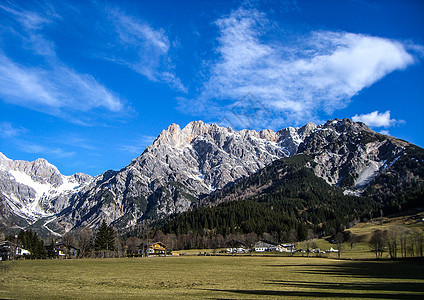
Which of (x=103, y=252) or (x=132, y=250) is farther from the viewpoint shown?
(x=132, y=250)

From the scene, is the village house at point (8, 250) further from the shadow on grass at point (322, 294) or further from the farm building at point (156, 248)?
the shadow on grass at point (322, 294)

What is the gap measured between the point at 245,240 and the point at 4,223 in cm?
15808

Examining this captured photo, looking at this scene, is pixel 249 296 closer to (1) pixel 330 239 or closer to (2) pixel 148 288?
(2) pixel 148 288

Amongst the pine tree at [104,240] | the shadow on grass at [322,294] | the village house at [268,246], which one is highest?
the shadow on grass at [322,294]

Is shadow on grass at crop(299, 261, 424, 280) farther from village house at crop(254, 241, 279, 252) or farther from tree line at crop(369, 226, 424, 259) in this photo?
village house at crop(254, 241, 279, 252)

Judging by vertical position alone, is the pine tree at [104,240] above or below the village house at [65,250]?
above

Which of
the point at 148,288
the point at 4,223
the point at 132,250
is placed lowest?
the point at 132,250

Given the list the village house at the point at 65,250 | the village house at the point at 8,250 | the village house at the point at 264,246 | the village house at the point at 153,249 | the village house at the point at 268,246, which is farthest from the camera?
the village house at the point at 264,246

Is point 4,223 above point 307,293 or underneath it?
above

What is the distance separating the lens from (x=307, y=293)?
3012cm

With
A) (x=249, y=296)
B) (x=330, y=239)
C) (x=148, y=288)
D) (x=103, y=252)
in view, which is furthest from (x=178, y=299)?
(x=330, y=239)

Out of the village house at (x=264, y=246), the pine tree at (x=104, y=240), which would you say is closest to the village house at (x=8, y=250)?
the pine tree at (x=104, y=240)

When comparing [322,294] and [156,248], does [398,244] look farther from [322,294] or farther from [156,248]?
[322,294]

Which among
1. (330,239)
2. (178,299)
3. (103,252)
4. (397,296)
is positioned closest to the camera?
(178,299)
